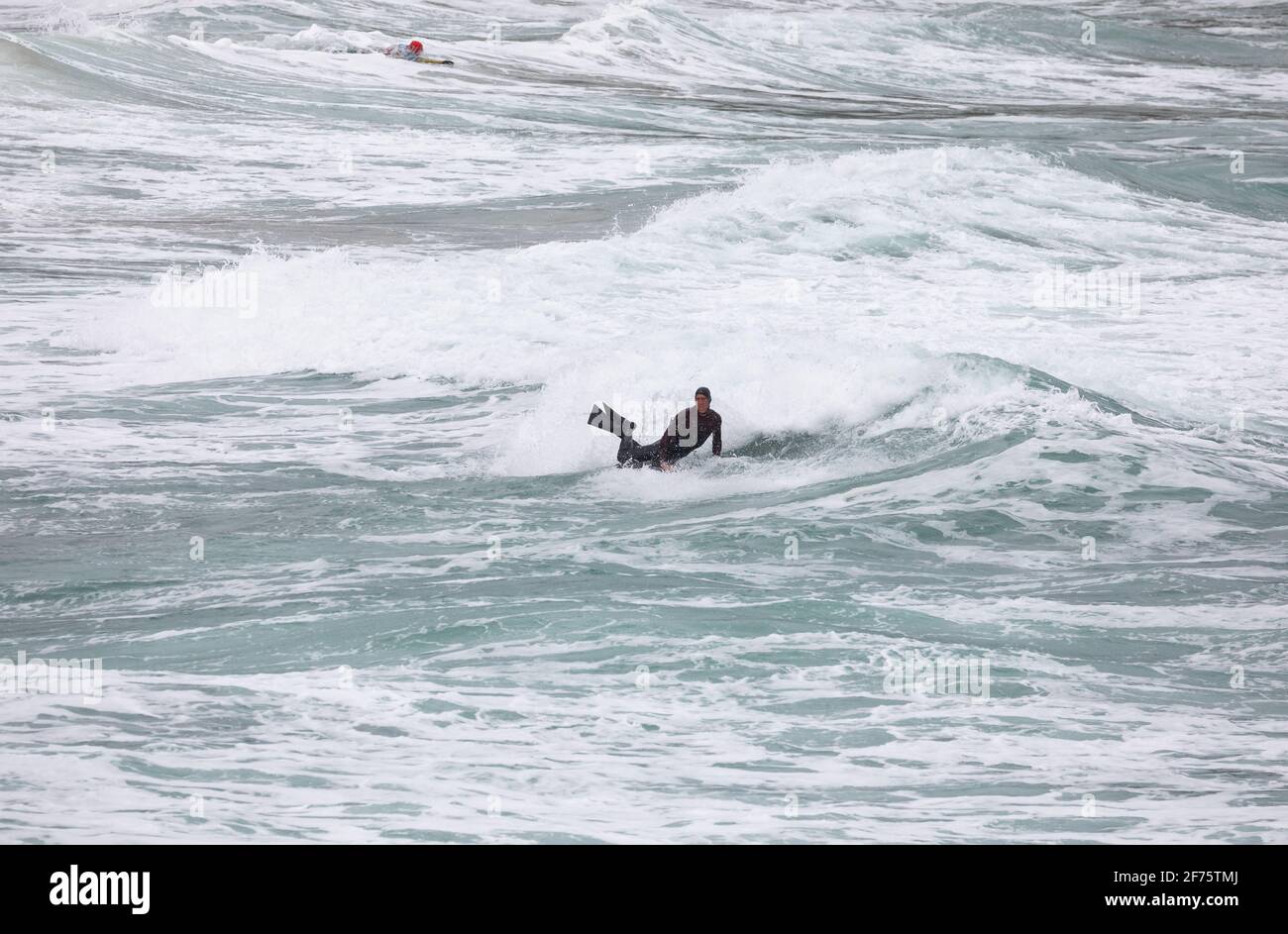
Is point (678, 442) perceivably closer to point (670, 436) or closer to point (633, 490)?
point (670, 436)

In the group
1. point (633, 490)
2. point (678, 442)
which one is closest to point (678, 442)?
point (678, 442)

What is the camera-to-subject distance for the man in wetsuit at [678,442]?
37.0 feet

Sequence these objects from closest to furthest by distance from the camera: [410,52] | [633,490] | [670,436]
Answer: [633,490] → [670,436] → [410,52]

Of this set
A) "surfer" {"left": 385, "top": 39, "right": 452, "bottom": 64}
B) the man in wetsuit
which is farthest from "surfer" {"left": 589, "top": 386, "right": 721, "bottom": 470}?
"surfer" {"left": 385, "top": 39, "right": 452, "bottom": 64}

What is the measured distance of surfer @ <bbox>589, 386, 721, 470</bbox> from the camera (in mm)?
11289

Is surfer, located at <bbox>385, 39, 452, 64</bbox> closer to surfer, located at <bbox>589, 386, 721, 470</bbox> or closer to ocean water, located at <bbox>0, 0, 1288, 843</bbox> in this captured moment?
ocean water, located at <bbox>0, 0, 1288, 843</bbox>

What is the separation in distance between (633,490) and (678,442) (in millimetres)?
630

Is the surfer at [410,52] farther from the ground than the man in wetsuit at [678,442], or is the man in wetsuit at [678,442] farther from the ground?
the surfer at [410,52]

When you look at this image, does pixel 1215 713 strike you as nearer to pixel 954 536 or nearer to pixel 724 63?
pixel 954 536

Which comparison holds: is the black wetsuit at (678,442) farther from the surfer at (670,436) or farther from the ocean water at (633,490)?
the ocean water at (633,490)

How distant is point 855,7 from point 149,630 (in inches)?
1586

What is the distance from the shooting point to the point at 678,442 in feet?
37.5

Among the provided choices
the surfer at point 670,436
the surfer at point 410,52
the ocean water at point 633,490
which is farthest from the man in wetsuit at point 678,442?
the surfer at point 410,52
